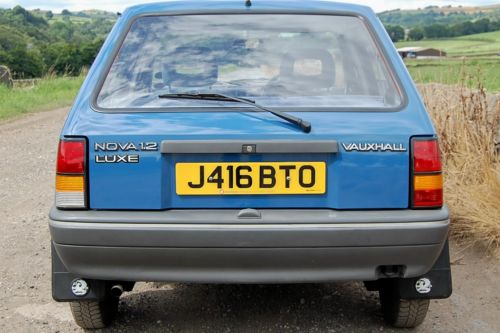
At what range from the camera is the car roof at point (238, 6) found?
3.62 metres

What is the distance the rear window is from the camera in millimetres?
3250

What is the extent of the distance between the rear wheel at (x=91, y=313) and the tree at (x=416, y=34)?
24.9 m

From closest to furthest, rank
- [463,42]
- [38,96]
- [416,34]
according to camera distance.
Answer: [38,96] → [463,42] → [416,34]

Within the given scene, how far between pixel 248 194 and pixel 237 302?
129cm

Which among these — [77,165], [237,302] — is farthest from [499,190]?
[77,165]

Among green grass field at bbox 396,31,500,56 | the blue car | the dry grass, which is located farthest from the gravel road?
green grass field at bbox 396,31,500,56

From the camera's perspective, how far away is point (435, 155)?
305 cm

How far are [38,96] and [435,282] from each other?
16.6 meters

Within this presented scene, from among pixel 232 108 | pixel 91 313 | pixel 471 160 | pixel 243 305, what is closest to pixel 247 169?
pixel 232 108

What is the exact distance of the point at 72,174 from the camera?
3.02 meters

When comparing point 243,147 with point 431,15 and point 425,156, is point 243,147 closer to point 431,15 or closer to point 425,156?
point 425,156

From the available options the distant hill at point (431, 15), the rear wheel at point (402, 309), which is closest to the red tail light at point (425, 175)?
the rear wheel at point (402, 309)

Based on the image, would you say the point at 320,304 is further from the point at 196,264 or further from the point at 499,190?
the point at 499,190

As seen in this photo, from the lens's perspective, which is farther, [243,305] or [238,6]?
[243,305]
